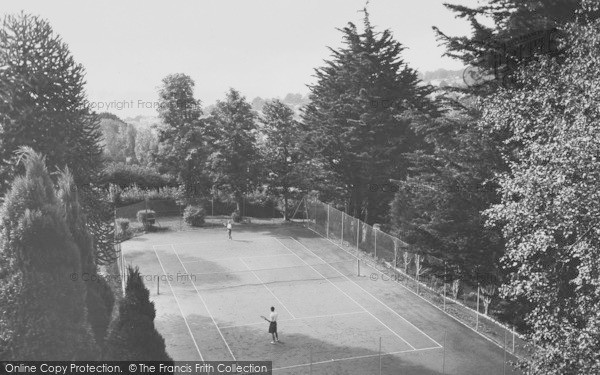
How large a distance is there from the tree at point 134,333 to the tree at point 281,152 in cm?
3328

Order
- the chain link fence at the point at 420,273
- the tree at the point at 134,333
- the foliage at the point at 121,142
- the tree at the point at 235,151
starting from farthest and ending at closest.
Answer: the foliage at the point at 121,142 → the tree at the point at 235,151 → the chain link fence at the point at 420,273 → the tree at the point at 134,333

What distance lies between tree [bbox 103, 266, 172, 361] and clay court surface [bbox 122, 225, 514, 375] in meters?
5.82

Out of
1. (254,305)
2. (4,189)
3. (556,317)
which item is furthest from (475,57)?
(4,189)

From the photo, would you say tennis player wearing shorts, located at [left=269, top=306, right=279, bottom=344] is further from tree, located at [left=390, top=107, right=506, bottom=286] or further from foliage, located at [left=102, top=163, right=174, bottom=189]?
foliage, located at [left=102, top=163, right=174, bottom=189]

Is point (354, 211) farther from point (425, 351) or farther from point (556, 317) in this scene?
point (556, 317)

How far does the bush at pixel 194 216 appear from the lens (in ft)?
161

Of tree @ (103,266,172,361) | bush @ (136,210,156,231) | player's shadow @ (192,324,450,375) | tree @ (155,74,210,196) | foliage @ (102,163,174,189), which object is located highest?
tree @ (155,74,210,196)

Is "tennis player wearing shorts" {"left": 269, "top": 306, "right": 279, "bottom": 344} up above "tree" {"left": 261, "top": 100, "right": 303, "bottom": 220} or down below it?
below

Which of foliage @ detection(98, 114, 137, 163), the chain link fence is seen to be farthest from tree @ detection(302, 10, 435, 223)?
foliage @ detection(98, 114, 137, 163)

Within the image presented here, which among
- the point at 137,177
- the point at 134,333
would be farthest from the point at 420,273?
the point at 137,177

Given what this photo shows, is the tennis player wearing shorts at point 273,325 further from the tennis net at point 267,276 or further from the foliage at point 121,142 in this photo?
the foliage at point 121,142

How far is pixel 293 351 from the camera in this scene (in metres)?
24.6

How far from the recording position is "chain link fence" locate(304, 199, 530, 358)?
26938mm

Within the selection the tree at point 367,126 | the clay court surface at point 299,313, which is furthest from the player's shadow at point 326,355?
the tree at point 367,126
